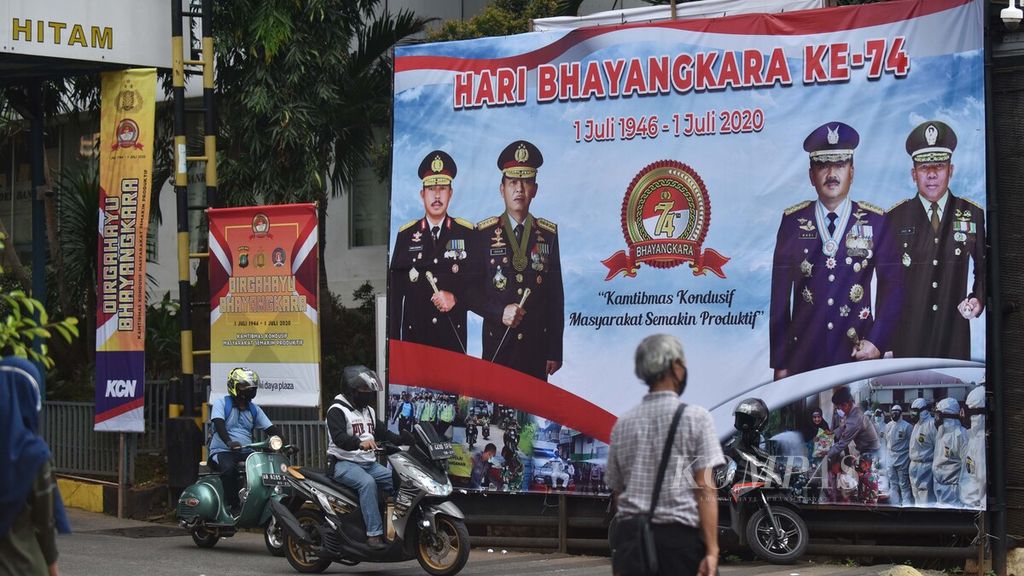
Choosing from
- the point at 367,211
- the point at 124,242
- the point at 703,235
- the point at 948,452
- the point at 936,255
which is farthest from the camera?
the point at 367,211

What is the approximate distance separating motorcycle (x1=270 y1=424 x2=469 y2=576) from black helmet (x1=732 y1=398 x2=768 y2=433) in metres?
2.67

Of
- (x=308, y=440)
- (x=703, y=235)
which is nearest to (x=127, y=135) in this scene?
(x=308, y=440)

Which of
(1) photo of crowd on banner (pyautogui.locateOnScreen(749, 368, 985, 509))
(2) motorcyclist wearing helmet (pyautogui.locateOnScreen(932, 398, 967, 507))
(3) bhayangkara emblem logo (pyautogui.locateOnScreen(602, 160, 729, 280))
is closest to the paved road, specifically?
(1) photo of crowd on banner (pyautogui.locateOnScreen(749, 368, 985, 509))

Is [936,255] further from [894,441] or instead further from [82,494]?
[82,494]

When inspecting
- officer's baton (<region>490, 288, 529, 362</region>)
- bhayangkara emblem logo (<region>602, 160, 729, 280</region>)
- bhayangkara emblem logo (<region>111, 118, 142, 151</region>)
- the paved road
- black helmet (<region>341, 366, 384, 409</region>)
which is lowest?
the paved road

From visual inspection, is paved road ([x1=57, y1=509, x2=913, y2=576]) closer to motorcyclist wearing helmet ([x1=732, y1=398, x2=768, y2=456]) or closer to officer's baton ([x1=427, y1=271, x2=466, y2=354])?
motorcyclist wearing helmet ([x1=732, y1=398, x2=768, y2=456])

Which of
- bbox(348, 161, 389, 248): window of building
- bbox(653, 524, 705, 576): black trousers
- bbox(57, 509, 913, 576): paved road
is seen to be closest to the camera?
bbox(653, 524, 705, 576): black trousers

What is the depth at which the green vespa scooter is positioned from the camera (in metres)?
13.1

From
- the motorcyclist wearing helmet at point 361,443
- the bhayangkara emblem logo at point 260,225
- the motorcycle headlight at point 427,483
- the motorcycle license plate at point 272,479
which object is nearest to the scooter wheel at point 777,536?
the motorcycle headlight at point 427,483

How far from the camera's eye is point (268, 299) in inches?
583

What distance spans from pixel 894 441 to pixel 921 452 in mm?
242

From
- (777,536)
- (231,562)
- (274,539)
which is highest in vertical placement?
(777,536)

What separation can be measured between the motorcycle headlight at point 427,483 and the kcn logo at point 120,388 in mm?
6061

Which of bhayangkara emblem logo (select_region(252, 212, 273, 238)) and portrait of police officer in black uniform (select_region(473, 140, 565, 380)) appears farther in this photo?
bhayangkara emblem logo (select_region(252, 212, 273, 238))
